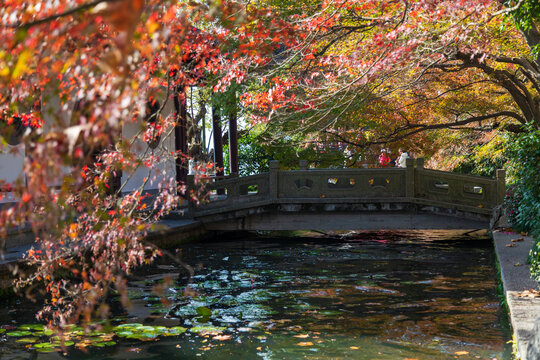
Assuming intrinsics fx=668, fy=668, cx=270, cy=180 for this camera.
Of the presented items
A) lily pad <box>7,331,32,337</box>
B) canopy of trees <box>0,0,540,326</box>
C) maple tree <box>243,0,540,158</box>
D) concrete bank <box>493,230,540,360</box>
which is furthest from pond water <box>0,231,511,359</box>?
maple tree <box>243,0,540,158</box>

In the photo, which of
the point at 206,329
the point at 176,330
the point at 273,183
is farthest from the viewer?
the point at 273,183

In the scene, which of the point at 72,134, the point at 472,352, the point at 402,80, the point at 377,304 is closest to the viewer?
the point at 72,134

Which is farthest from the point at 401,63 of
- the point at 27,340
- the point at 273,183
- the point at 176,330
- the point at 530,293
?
the point at 273,183

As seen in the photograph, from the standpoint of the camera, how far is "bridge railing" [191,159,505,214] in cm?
1777

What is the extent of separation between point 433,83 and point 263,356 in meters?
13.3

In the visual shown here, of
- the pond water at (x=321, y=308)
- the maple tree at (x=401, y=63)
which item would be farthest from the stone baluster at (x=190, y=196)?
the maple tree at (x=401, y=63)

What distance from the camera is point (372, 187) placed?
60.4 feet

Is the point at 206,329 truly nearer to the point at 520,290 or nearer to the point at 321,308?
the point at 321,308

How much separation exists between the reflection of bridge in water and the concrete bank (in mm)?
3877

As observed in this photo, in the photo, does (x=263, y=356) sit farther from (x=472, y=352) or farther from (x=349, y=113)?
(x=349, y=113)

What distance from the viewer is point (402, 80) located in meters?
15.7

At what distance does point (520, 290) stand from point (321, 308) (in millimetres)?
3104

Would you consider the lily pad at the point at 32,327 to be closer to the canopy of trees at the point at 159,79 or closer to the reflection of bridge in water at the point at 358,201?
the canopy of trees at the point at 159,79

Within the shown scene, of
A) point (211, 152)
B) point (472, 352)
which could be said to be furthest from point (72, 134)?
point (211, 152)
